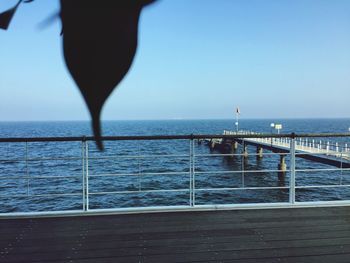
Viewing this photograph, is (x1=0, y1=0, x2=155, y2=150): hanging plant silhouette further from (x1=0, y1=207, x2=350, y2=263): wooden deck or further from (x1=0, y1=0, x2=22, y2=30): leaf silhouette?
(x1=0, y1=207, x2=350, y2=263): wooden deck

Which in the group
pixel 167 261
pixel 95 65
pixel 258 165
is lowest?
pixel 258 165

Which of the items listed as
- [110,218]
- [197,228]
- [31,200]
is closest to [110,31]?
[197,228]

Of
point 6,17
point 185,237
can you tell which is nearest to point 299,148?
point 185,237

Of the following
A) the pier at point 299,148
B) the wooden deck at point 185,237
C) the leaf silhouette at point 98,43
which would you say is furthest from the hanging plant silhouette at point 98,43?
the pier at point 299,148

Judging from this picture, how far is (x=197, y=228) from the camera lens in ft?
9.77

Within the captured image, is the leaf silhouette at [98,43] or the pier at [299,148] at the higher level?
the leaf silhouette at [98,43]

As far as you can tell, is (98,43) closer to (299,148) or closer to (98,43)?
(98,43)

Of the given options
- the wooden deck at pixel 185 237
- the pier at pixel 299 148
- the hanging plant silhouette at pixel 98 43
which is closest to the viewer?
the hanging plant silhouette at pixel 98 43

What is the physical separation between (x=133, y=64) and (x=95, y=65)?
0.02m

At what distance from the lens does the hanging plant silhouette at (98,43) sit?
0.21 m

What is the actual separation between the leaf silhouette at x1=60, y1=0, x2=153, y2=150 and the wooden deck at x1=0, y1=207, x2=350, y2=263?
2308mm

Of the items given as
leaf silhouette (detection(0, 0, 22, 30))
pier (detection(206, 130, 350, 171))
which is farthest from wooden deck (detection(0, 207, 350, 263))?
leaf silhouette (detection(0, 0, 22, 30))

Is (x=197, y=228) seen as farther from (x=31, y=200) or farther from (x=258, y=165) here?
(x=258, y=165)

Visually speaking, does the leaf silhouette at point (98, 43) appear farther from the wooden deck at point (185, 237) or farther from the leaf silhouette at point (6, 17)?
the wooden deck at point (185, 237)
